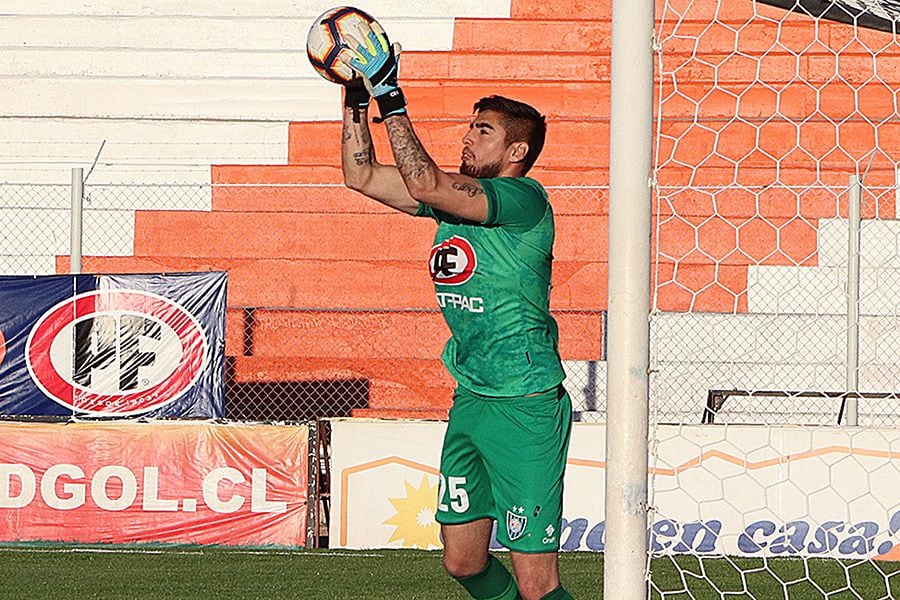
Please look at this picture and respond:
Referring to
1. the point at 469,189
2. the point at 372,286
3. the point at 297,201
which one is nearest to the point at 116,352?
the point at 372,286

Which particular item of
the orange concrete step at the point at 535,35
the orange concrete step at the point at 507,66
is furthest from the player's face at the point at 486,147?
the orange concrete step at the point at 535,35

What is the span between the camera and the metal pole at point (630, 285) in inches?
176

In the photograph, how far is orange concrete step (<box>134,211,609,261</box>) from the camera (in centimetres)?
1238

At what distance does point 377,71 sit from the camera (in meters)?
4.40

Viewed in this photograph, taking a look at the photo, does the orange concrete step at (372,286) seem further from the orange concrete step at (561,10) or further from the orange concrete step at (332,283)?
the orange concrete step at (561,10)

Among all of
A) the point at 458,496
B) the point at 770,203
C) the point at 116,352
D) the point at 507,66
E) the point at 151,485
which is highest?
the point at 507,66

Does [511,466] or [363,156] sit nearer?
[511,466]

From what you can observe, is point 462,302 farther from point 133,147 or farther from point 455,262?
point 133,147

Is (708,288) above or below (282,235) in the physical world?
below

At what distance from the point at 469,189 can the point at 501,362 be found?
640 millimetres

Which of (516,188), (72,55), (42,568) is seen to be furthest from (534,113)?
(72,55)

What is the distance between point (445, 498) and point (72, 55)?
33.6ft

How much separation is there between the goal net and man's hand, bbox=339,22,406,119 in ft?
3.66

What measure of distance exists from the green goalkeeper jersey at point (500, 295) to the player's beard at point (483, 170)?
11 centimetres
